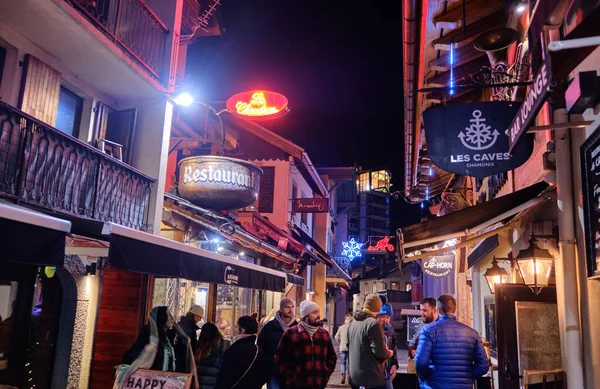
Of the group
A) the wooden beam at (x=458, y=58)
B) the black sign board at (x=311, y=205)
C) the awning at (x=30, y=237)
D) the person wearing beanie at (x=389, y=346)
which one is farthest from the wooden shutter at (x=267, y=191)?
the awning at (x=30, y=237)

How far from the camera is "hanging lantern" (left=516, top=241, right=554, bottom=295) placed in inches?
261

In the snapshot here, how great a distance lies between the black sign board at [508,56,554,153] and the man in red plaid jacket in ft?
11.6

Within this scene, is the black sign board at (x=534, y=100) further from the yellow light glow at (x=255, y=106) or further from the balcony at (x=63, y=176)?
the yellow light glow at (x=255, y=106)

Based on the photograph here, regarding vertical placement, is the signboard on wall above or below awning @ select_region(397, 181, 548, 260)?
below

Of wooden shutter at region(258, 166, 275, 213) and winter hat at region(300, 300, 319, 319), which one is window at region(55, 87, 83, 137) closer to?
winter hat at region(300, 300, 319, 319)

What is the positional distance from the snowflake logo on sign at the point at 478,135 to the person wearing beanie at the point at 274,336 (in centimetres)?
349

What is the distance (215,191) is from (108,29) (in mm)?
3698

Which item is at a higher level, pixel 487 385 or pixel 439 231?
pixel 439 231

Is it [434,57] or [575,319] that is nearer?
[575,319]

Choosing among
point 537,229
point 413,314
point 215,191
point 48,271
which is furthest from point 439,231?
point 413,314

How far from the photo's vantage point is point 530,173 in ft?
24.9

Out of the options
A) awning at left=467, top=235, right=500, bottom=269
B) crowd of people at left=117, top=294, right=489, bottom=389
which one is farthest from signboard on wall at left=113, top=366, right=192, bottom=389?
awning at left=467, top=235, right=500, bottom=269

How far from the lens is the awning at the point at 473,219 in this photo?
6.80 m

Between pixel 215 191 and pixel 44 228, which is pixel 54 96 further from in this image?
pixel 44 228
